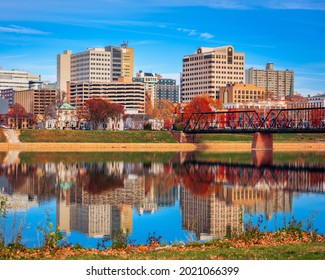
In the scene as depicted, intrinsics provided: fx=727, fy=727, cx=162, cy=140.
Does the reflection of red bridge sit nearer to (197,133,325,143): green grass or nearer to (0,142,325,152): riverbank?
(0,142,325,152): riverbank

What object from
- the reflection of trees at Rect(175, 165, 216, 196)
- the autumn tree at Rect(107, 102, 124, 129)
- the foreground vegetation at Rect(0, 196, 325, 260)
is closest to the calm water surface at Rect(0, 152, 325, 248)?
the reflection of trees at Rect(175, 165, 216, 196)

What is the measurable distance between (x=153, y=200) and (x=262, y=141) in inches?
3449

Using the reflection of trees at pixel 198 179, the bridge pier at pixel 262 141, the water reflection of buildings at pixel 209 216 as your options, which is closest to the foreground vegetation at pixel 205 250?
the water reflection of buildings at pixel 209 216

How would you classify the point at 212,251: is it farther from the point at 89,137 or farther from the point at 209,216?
the point at 89,137

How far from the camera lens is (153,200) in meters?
47.3

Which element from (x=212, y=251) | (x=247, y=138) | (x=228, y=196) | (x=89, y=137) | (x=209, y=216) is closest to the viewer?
(x=212, y=251)

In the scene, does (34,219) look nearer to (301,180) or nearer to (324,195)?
(324,195)

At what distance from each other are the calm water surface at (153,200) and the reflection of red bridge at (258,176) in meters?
0.09

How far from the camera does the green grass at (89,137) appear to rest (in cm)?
13388

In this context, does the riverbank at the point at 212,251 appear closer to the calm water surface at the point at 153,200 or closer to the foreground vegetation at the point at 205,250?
the foreground vegetation at the point at 205,250

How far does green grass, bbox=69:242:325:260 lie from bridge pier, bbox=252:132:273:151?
10916 cm

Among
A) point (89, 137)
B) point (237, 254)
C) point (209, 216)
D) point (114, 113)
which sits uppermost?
point (114, 113)

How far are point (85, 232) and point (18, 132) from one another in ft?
349

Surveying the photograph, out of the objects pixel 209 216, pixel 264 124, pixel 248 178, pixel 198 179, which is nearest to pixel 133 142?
pixel 264 124
